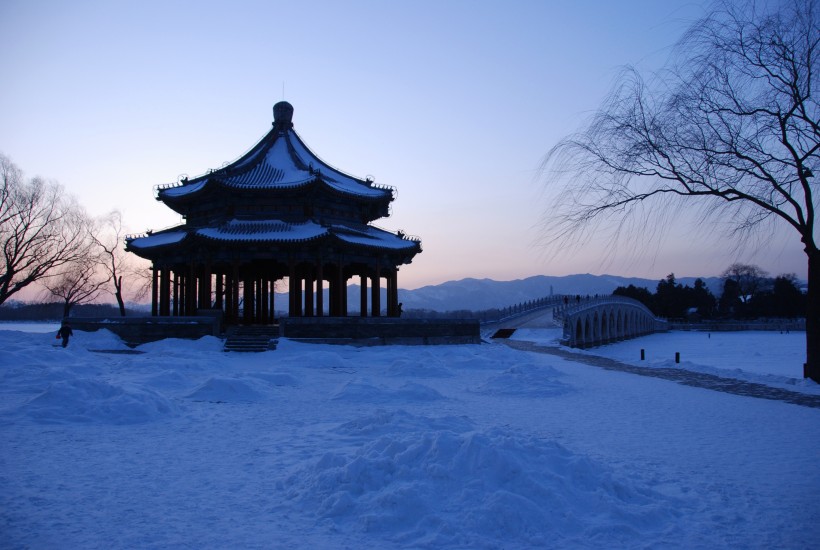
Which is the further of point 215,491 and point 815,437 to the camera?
point 815,437

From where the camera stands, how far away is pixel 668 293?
8988cm

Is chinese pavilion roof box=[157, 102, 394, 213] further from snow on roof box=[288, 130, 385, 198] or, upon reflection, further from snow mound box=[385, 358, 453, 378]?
snow mound box=[385, 358, 453, 378]

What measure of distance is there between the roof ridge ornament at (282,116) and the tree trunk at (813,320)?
1052 inches

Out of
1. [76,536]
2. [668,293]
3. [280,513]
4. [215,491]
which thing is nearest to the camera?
[76,536]

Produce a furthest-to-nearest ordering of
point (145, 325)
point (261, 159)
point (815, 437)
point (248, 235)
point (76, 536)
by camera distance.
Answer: point (261, 159), point (248, 235), point (145, 325), point (815, 437), point (76, 536)

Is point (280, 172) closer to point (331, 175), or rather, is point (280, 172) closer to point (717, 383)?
point (331, 175)

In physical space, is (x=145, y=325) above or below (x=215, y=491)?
above

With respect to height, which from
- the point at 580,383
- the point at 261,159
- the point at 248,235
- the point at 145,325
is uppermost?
the point at 261,159

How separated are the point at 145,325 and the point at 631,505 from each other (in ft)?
70.0

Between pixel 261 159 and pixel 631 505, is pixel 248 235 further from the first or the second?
pixel 631 505

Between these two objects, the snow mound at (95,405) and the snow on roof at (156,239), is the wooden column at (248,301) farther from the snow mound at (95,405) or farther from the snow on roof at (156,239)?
the snow mound at (95,405)

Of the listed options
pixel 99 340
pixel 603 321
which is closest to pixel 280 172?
pixel 99 340

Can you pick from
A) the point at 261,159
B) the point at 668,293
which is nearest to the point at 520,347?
the point at 261,159

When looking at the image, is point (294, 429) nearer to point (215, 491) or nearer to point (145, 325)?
point (215, 491)
